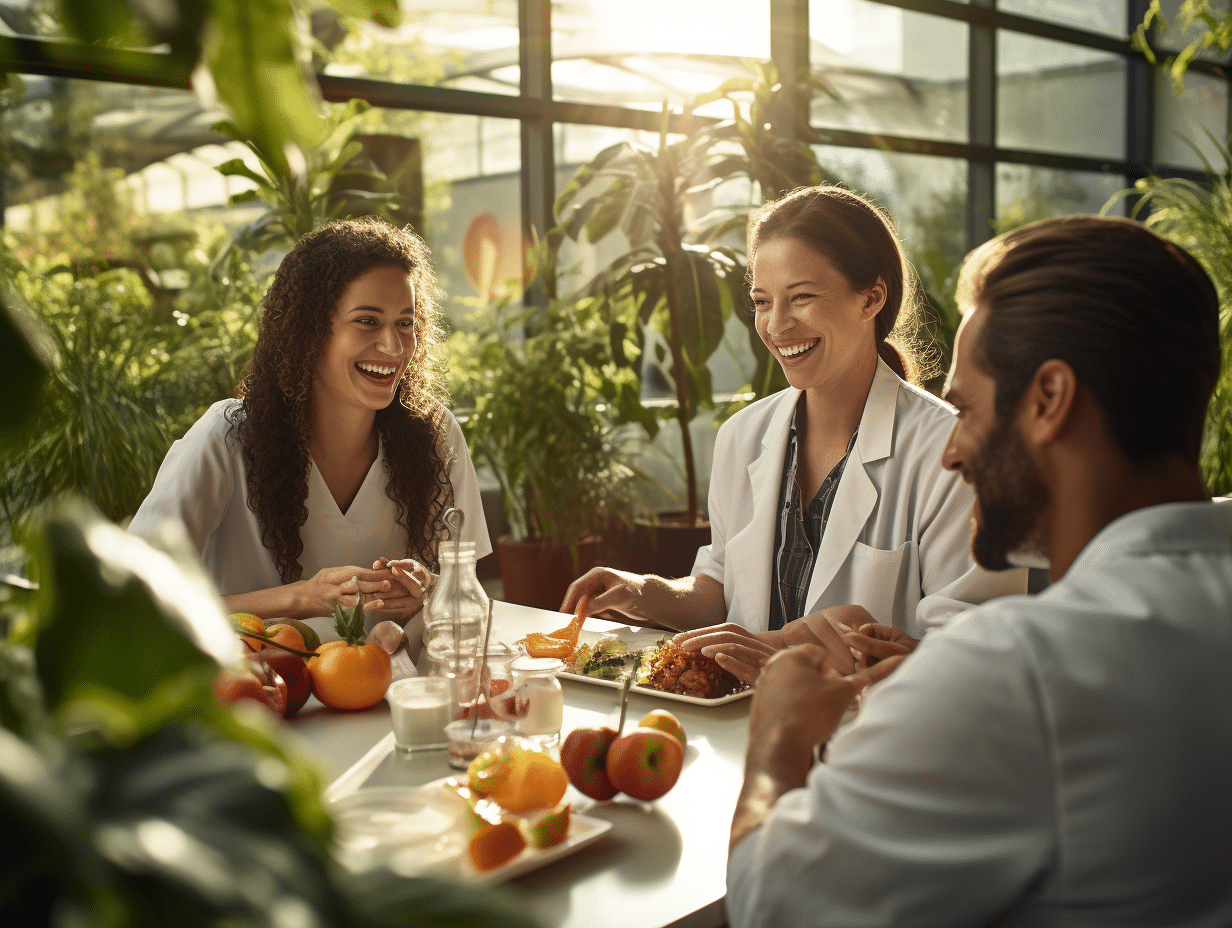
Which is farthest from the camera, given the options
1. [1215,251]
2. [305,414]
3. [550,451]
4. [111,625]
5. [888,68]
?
[888,68]

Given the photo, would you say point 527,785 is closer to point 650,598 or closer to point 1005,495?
point 1005,495

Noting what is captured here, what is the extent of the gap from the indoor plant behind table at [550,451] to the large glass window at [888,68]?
2.47 meters

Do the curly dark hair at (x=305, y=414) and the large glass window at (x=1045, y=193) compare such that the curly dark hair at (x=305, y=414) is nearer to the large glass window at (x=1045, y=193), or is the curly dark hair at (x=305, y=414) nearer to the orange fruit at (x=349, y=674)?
the orange fruit at (x=349, y=674)

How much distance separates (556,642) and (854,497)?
785mm

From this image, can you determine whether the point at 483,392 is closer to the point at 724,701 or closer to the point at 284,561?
the point at 284,561

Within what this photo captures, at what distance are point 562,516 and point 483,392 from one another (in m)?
0.61

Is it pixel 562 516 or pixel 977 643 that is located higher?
pixel 977 643

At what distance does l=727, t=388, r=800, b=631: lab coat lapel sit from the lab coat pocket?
22 centimetres

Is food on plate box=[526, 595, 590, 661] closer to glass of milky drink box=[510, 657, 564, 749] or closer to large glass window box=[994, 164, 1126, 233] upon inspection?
glass of milky drink box=[510, 657, 564, 749]

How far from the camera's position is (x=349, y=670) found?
172 cm

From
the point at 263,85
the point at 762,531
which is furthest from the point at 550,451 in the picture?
the point at 263,85

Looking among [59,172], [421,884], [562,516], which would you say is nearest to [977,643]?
[421,884]

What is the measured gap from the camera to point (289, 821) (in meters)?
0.30

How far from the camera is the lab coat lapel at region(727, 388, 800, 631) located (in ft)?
8.17
